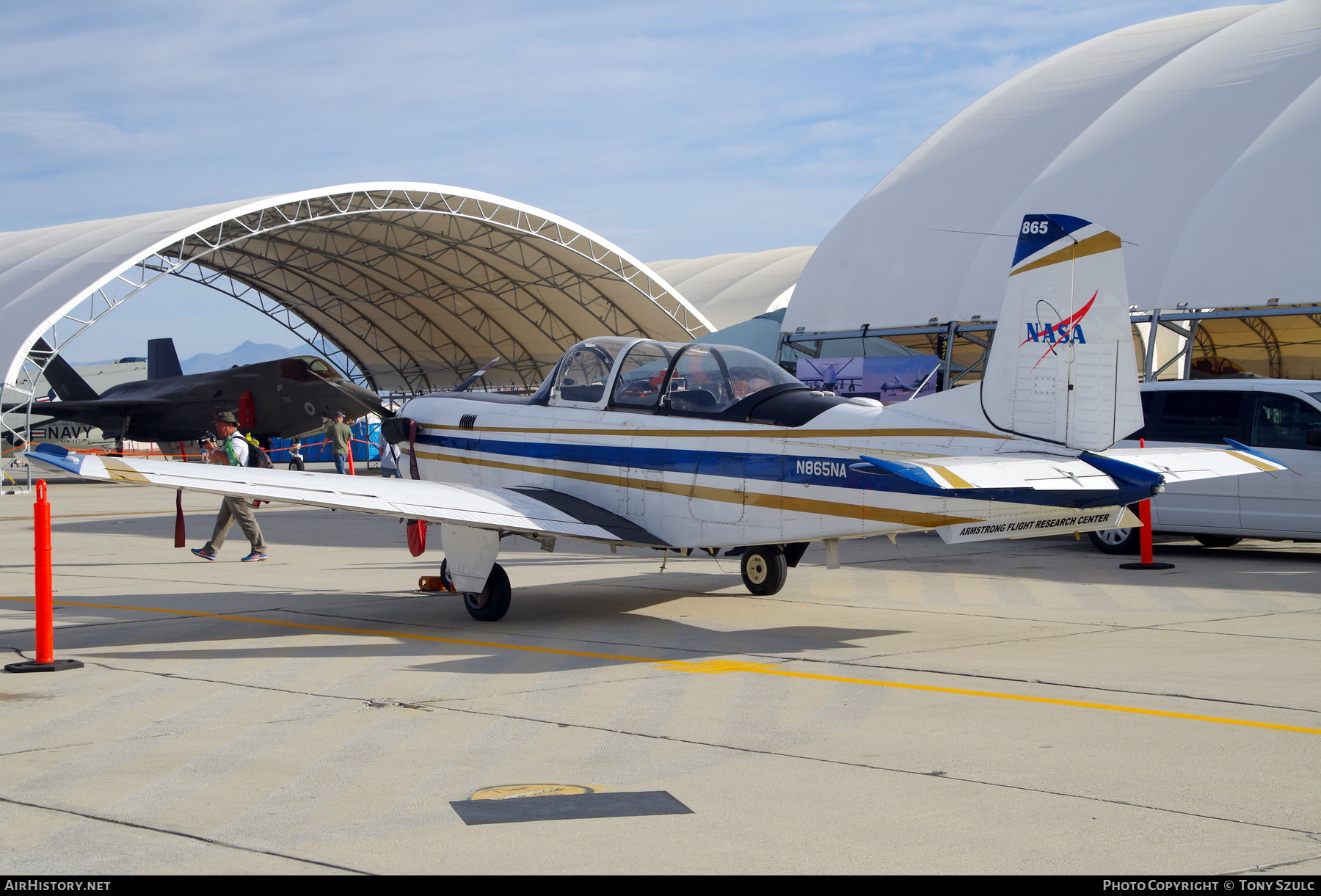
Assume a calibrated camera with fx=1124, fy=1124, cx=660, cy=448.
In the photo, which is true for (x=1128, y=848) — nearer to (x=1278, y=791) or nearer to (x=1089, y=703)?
(x=1278, y=791)

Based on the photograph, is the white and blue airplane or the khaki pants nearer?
the white and blue airplane

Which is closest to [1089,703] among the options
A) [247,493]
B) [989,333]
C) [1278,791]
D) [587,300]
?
[1278,791]

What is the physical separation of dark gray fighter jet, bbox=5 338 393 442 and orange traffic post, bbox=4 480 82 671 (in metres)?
24.1

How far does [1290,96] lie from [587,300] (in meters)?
26.4

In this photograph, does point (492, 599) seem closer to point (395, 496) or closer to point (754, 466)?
point (395, 496)

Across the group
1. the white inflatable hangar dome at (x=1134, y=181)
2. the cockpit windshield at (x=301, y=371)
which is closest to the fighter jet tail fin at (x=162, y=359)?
the cockpit windshield at (x=301, y=371)

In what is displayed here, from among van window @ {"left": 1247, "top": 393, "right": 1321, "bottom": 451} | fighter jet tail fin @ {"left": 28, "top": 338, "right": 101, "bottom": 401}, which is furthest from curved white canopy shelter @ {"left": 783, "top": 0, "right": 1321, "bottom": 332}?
fighter jet tail fin @ {"left": 28, "top": 338, "right": 101, "bottom": 401}

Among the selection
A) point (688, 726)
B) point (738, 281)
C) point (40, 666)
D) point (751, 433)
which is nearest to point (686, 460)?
point (751, 433)

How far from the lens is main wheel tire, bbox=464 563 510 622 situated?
964 centimetres

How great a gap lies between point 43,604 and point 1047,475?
21.5ft

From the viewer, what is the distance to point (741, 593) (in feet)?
36.4

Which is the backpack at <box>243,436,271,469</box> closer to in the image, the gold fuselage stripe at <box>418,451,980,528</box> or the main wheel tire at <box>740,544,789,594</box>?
the gold fuselage stripe at <box>418,451,980,528</box>

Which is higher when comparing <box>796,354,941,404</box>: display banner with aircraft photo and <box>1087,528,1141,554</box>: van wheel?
<box>796,354,941,404</box>: display banner with aircraft photo

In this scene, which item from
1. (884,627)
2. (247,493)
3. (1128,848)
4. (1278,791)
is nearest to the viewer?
(1128,848)
